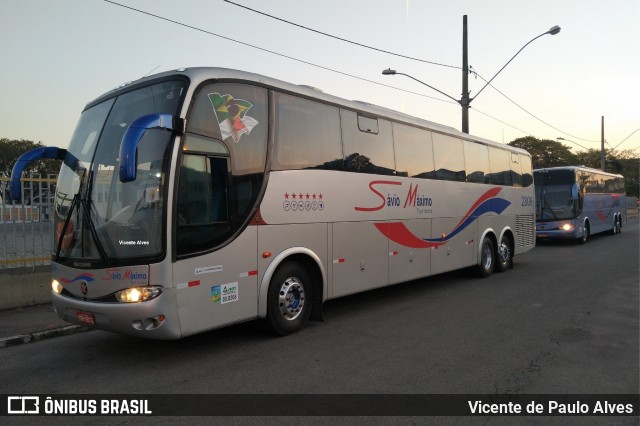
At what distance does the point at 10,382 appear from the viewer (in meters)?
5.04

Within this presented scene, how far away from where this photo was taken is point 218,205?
5.62 meters

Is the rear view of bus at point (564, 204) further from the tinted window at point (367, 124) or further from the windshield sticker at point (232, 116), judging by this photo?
the windshield sticker at point (232, 116)

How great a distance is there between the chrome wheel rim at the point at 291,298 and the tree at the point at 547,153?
64.2 meters

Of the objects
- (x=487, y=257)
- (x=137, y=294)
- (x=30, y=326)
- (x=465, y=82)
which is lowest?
(x=30, y=326)

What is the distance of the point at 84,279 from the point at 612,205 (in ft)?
91.5

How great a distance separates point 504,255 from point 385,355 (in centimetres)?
843

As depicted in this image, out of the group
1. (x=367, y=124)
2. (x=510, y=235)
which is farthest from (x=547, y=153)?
(x=367, y=124)

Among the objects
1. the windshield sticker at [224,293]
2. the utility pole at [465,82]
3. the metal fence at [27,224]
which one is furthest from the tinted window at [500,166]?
the metal fence at [27,224]

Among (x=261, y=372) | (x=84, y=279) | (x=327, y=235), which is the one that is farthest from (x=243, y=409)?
(x=327, y=235)

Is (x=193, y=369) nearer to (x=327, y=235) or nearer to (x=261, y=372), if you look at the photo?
(x=261, y=372)

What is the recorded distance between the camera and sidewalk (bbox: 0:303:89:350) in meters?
6.55

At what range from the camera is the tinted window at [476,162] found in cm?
1133

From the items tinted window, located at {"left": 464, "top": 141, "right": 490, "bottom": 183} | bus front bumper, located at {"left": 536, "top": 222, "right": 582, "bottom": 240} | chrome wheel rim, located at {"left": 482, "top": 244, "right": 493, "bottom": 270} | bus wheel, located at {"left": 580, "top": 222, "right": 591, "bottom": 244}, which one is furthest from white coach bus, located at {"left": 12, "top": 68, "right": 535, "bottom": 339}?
bus wheel, located at {"left": 580, "top": 222, "right": 591, "bottom": 244}

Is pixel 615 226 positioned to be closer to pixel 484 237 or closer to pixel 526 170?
pixel 526 170
